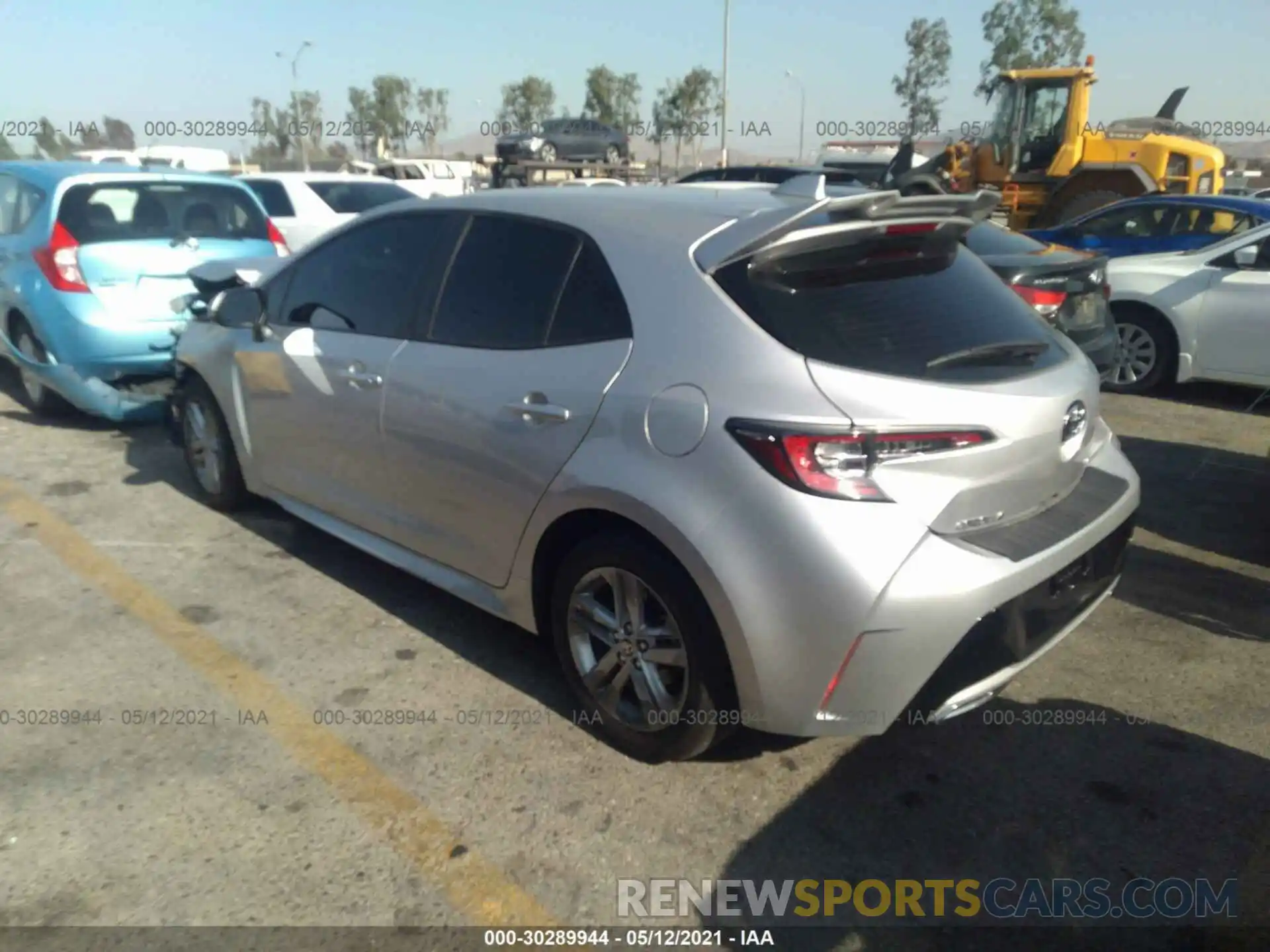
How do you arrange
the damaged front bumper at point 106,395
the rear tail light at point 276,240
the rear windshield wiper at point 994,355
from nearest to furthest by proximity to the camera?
the rear windshield wiper at point 994,355 → the damaged front bumper at point 106,395 → the rear tail light at point 276,240

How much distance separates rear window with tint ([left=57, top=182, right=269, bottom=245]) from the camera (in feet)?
20.4

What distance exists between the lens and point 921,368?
2670 millimetres

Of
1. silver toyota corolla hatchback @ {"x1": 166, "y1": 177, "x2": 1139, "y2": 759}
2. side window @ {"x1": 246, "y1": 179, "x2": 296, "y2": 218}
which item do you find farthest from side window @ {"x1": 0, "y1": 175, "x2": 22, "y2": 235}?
silver toyota corolla hatchback @ {"x1": 166, "y1": 177, "x2": 1139, "y2": 759}

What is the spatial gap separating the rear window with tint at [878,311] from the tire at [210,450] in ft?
10.1

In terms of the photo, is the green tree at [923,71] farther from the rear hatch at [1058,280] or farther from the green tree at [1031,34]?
the rear hatch at [1058,280]

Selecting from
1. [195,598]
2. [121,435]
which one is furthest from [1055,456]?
[121,435]

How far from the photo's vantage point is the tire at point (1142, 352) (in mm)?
8195

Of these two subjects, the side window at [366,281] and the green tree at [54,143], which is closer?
the side window at [366,281]

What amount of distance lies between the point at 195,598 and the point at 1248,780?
12.7ft

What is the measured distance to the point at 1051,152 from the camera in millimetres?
15727

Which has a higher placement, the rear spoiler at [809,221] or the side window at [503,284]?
the rear spoiler at [809,221]

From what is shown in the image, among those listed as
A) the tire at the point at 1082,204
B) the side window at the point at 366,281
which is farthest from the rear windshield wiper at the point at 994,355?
the tire at the point at 1082,204

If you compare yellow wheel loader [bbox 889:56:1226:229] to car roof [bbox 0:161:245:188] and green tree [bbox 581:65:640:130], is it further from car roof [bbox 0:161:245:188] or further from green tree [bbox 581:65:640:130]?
green tree [bbox 581:65:640:130]

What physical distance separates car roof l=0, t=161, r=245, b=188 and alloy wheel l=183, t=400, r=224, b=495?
223 cm
